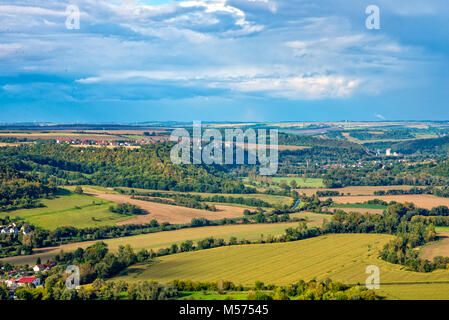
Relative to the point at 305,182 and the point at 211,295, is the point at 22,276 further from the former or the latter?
the point at 305,182

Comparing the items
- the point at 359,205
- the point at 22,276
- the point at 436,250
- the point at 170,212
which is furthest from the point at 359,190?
the point at 22,276

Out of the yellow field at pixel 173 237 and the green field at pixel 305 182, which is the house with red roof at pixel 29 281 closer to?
the yellow field at pixel 173 237

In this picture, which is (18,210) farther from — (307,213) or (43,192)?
(307,213)

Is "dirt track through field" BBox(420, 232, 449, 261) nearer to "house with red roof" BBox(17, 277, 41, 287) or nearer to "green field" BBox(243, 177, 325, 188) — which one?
"house with red roof" BBox(17, 277, 41, 287)

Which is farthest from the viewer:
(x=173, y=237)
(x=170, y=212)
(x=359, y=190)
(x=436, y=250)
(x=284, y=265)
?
(x=359, y=190)

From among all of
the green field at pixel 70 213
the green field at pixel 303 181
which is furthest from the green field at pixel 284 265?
the green field at pixel 303 181

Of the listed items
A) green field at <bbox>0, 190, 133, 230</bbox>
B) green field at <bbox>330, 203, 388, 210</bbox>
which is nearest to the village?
green field at <bbox>0, 190, 133, 230</bbox>
